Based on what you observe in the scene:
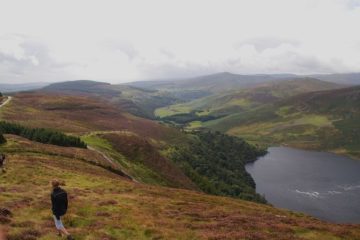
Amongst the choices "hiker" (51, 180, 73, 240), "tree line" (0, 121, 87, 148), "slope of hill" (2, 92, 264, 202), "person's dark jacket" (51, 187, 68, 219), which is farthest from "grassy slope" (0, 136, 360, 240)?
"slope of hill" (2, 92, 264, 202)

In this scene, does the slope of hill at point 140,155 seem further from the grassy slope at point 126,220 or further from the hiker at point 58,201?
the hiker at point 58,201

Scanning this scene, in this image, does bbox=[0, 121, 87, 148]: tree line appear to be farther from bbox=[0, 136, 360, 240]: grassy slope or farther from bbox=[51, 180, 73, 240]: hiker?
bbox=[51, 180, 73, 240]: hiker

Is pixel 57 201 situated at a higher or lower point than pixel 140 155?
higher

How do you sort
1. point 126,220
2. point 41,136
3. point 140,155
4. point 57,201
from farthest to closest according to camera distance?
point 140,155 → point 41,136 → point 126,220 → point 57,201

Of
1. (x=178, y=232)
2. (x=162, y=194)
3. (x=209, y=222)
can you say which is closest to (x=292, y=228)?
(x=209, y=222)

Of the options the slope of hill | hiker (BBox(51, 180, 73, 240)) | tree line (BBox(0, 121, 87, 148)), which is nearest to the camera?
hiker (BBox(51, 180, 73, 240))

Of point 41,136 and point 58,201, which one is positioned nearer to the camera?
point 58,201

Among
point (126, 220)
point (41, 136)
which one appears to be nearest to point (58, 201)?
point (126, 220)

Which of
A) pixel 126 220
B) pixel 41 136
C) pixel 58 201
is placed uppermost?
pixel 58 201

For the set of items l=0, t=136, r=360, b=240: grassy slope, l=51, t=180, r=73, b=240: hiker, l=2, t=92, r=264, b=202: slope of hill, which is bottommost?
l=2, t=92, r=264, b=202: slope of hill

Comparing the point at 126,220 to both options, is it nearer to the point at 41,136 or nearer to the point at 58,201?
the point at 58,201

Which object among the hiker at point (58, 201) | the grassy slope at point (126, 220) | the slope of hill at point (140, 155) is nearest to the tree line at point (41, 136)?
the slope of hill at point (140, 155)

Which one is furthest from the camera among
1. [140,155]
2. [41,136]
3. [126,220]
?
[140,155]

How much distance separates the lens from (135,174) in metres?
89.7
